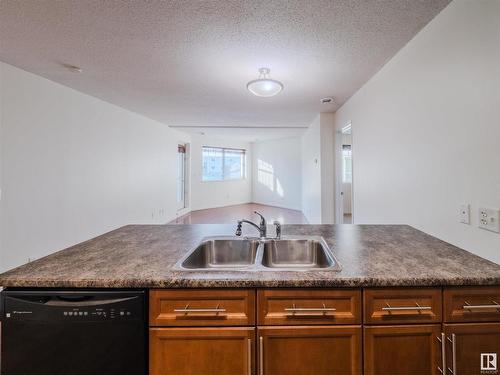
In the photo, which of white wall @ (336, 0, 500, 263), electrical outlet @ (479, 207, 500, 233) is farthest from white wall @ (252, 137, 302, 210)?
electrical outlet @ (479, 207, 500, 233)

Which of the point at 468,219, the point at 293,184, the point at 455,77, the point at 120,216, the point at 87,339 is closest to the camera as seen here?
the point at 87,339

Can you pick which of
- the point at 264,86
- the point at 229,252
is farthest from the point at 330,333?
the point at 264,86

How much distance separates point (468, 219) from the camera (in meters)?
1.39

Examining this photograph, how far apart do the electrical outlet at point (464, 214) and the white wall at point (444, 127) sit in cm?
3

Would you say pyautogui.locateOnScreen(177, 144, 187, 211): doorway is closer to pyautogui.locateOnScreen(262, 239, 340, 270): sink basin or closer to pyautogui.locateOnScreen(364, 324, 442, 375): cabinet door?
pyautogui.locateOnScreen(262, 239, 340, 270): sink basin

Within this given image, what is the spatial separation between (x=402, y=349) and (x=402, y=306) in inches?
7.3

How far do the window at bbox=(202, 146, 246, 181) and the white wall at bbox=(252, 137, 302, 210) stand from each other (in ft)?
1.93

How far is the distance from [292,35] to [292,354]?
2.19 meters

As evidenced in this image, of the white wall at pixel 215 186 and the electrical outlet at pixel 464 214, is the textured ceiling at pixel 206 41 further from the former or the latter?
the white wall at pixel 215 186

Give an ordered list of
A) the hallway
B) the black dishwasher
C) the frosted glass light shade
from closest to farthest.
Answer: the black dishwasher < the frosted glass light shade < the hallway

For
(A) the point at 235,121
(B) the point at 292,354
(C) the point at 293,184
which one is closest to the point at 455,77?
(B) the point at 292,354

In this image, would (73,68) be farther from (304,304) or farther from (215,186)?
(215,186)

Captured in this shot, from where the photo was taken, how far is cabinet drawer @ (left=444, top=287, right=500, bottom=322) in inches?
40.4

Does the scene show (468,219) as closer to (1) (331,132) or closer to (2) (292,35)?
(2) (292,35)
